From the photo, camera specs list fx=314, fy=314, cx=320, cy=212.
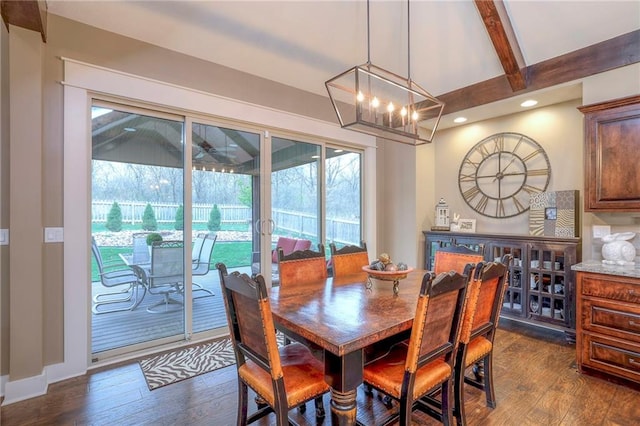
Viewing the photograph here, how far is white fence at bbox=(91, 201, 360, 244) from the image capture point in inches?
110

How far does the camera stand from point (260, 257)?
141 inches

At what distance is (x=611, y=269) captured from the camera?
243 centimetres

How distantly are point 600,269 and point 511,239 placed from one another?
1090 millimetres

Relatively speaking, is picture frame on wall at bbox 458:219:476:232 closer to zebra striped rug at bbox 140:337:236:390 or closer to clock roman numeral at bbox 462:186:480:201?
clock roman numeral at bbox 462:186:480:201

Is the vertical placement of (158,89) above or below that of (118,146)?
above

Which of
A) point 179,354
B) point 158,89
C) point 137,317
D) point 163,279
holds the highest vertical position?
point 158,89

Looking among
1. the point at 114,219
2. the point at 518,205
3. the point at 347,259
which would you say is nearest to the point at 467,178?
the point at 518,205

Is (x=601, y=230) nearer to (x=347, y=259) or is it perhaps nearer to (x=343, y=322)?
(x=347, y=259)

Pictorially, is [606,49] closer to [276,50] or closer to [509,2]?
[509,2]

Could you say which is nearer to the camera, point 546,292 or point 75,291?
point 75,291

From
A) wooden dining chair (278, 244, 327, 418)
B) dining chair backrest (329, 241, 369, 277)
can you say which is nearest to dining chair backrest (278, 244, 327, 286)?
wooden dining chair (278, 244, 327, 418)

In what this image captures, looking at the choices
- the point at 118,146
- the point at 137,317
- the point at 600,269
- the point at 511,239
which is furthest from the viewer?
the point at 511,239

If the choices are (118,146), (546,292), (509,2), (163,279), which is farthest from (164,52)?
(546,292)

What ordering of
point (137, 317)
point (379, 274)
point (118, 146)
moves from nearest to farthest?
point (379, 274), point (118, 146), point (137, 317)
